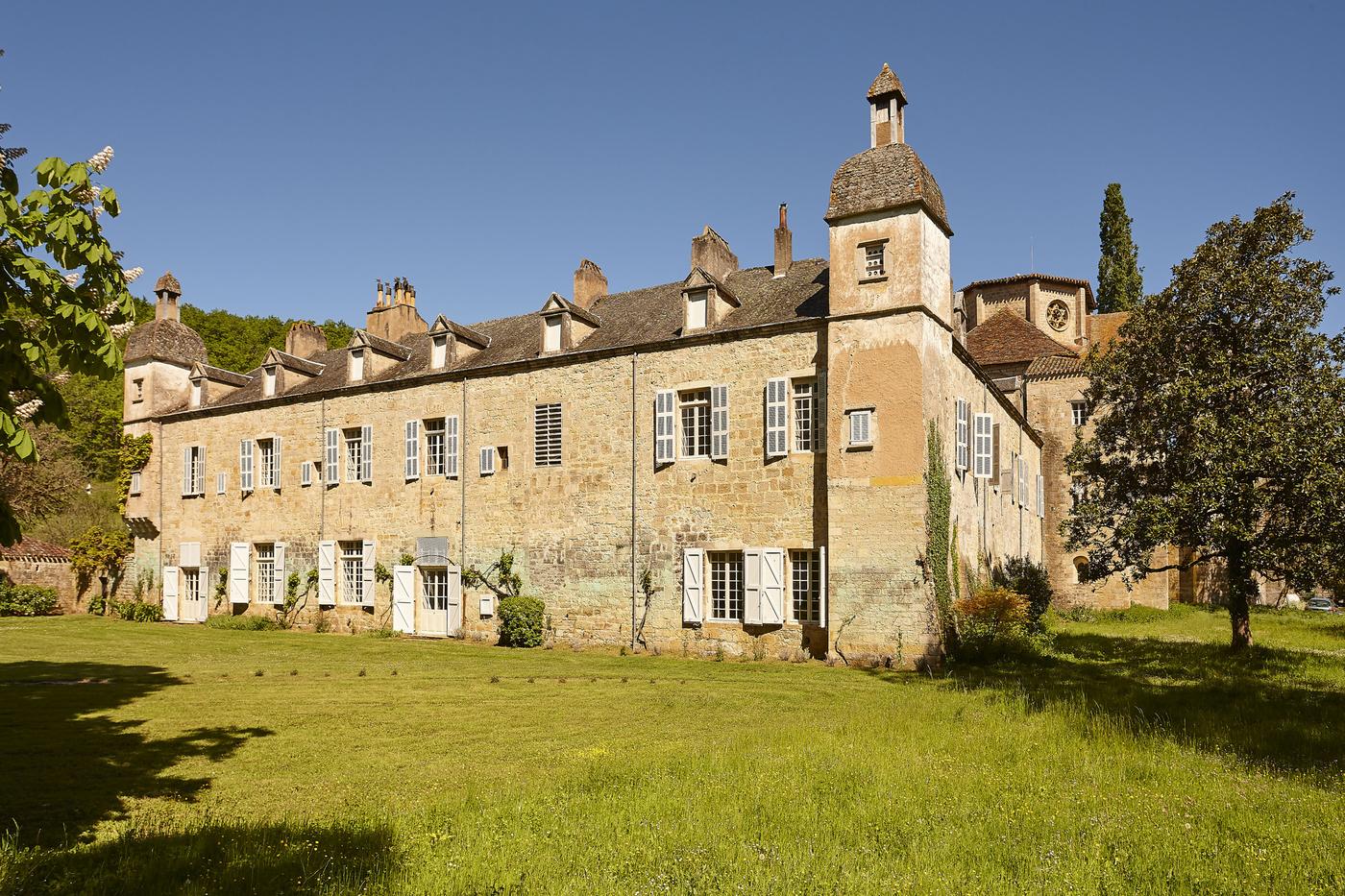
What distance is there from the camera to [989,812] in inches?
264

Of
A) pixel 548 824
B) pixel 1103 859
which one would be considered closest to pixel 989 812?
pixel 1103 859

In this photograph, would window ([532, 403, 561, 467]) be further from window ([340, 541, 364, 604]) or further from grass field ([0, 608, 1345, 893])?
grass field ([0, 608, 1345, 893])

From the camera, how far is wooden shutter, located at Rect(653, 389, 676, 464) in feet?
65.6

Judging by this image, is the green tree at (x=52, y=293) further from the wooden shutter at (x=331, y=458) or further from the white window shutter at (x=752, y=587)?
the wooden shutter at (x=331, y=458)

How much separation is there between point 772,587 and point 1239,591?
32.1 ft

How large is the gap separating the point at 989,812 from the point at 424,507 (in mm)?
19680

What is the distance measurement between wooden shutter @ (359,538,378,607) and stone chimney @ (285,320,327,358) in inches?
418

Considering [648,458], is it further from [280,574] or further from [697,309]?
[280,574]

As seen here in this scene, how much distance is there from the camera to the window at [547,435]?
2186 centimetres

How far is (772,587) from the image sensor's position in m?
18.4

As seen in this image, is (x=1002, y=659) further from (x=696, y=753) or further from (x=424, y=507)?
(x=424, y=507)

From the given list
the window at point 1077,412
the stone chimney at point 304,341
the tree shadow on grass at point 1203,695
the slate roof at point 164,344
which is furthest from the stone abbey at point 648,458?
the tree shadow on grass at point 1203,695

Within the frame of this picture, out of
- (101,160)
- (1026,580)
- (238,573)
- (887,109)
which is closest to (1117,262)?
(1026,580)

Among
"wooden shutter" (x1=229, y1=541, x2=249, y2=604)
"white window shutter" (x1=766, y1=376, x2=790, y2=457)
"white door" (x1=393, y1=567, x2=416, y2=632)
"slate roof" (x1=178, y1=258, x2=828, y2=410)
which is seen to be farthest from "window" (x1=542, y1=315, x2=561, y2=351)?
"wooden shutter" (x1=229, y1=541, x2=249, y2=604)
